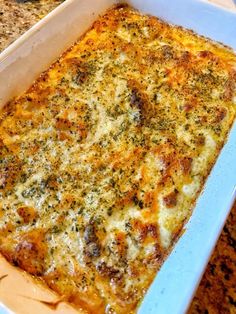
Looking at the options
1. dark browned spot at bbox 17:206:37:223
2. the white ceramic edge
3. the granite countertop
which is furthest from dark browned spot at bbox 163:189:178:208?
dark browned spot at bbox 17:206:37:223

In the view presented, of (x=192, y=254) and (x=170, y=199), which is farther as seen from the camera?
(x=170, y=199)

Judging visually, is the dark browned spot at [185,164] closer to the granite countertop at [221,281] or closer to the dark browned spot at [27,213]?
the granite countertop at [221,281]

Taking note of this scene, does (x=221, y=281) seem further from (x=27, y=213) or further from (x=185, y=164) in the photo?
(x=27, y=213)

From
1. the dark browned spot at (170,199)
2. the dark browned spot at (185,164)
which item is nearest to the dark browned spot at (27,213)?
the dark browned spot at (170,199)

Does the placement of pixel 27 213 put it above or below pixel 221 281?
above

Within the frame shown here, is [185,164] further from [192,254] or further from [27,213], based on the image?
[27,213]

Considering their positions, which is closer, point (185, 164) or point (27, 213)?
point (27, 213)

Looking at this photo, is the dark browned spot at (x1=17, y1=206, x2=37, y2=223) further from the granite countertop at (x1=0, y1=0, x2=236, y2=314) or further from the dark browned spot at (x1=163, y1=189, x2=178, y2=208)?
the granite countertop at (x1=0, y1=0, x2=236, y2=314)

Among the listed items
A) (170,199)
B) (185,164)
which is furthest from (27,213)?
(185,164)

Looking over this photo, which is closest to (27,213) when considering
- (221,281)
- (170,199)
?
(170,199)

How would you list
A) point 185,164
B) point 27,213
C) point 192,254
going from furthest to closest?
point 185,164, point 27,213, point 192,254

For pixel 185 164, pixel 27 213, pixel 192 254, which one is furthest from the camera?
pixel 185 164

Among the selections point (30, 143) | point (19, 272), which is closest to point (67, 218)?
point (19, 272)
